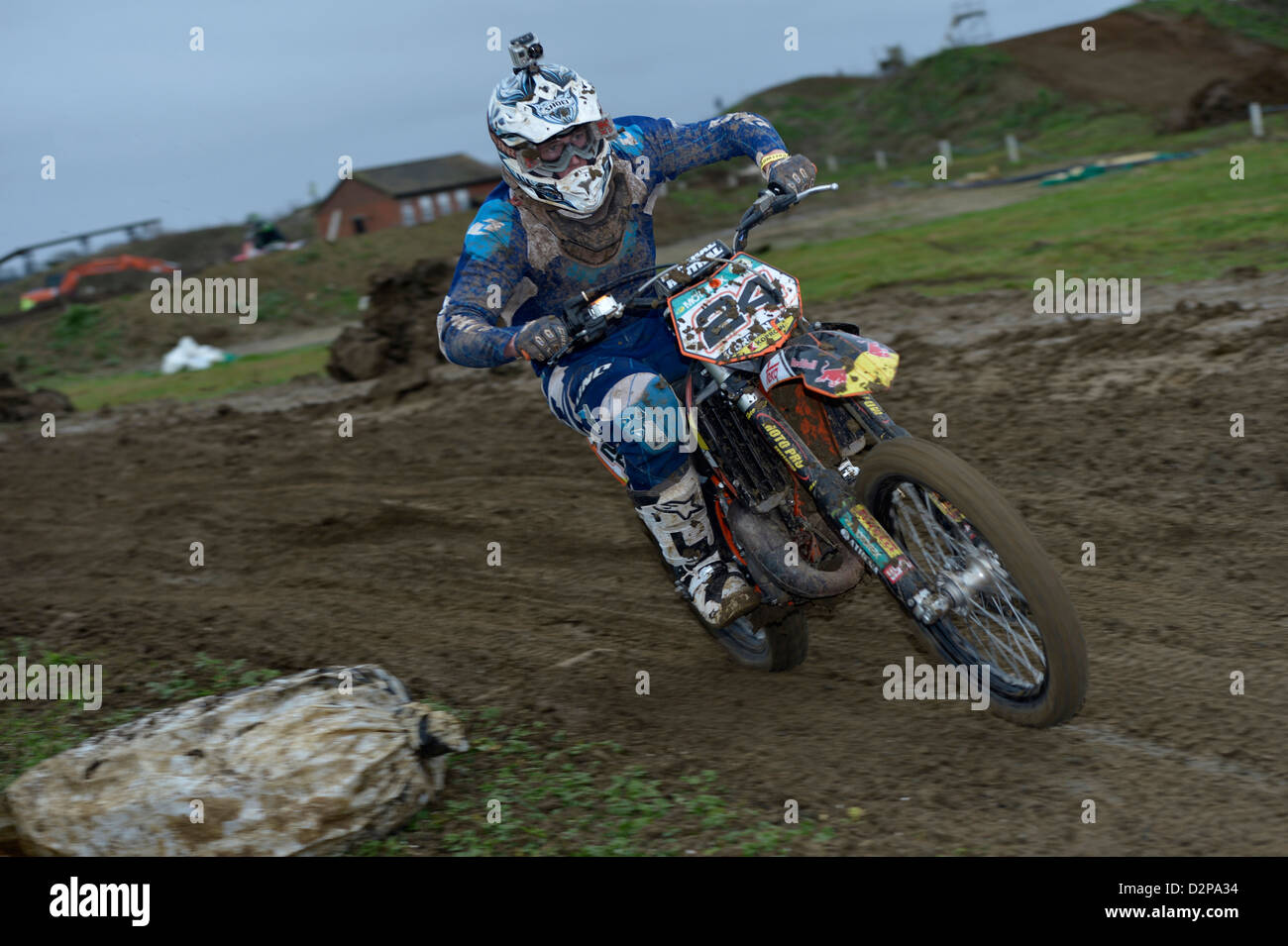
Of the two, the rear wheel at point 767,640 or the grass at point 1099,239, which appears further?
the grass at point 1099,239

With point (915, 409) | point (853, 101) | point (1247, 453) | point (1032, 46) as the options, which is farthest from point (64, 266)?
point (1247, 453)

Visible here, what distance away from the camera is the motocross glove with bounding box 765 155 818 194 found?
4469 millimetres

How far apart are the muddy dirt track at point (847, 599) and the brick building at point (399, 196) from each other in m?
41.4

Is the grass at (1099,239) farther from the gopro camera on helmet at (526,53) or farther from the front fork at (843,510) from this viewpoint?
the gopro camera on helmet at (526,53)

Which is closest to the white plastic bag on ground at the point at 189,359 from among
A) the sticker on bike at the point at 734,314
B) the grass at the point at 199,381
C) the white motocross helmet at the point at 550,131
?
the grass at the point at 199,381

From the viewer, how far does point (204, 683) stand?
553 centimetres

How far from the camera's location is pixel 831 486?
13.6 ft

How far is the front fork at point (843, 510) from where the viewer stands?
3984 mm

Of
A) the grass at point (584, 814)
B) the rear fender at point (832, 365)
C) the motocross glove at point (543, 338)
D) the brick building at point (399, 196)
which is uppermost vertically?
the brick building at point (399, 196)

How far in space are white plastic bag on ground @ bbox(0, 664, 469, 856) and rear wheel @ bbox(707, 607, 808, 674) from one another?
1.40 meters

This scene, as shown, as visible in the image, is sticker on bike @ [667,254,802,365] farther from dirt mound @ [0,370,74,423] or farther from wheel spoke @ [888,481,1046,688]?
dirt mound @ [0,370,74,423]

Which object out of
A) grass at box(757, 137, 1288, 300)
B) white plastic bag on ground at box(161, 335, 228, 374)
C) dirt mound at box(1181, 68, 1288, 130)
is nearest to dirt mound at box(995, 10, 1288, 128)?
dirt mound at box(1181, 68, 1288, 130)

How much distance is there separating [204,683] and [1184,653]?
414cm
